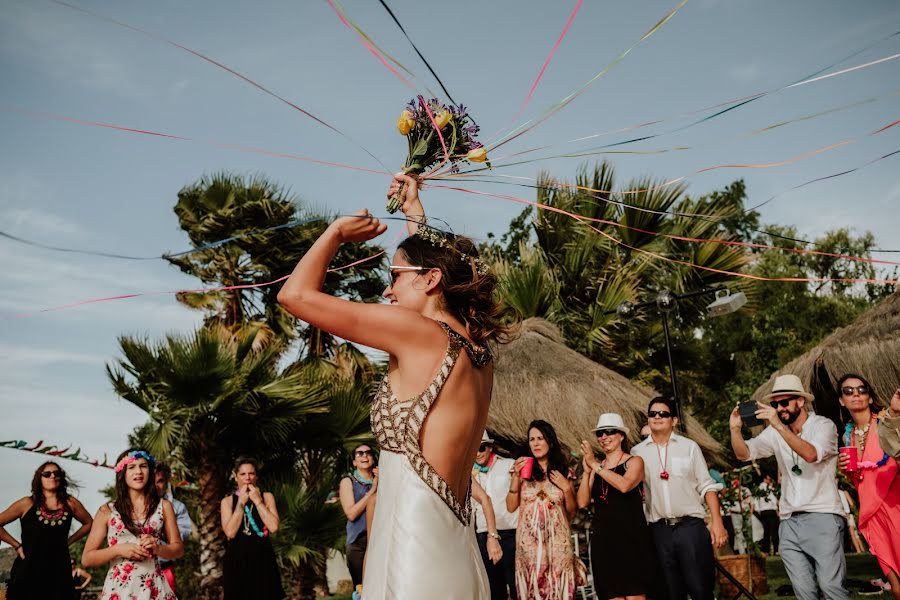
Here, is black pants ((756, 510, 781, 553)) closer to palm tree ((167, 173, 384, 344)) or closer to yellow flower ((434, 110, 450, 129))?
palm tree ((167, 173, 384, 344))

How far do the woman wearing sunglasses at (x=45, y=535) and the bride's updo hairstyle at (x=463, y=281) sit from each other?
20.6ft

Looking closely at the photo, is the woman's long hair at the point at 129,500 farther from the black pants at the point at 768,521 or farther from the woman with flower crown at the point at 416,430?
the black pants at the point at 768,521

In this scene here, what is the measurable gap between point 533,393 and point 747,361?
2385 cm

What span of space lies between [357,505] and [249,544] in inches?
46.5

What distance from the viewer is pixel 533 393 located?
13.3 meters

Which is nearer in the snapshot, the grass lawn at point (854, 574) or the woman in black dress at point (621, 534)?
the woman in black dress at point (621, 534)

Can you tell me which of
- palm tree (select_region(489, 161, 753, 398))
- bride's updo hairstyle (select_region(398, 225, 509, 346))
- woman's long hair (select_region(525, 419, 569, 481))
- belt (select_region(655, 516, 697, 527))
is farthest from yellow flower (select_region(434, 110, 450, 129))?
palm tree (select_region(489, 161, 753, 398))

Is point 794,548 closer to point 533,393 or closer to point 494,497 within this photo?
point 494,497

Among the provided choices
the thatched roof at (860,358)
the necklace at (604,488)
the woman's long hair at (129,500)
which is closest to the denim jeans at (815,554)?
the necklace at (604,488)

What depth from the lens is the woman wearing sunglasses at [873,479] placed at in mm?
5605

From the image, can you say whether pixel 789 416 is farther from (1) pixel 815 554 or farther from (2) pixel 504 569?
(2) pixel 504 569

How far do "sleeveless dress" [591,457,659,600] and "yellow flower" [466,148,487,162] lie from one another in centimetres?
397

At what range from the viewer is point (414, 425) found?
7.62 feet

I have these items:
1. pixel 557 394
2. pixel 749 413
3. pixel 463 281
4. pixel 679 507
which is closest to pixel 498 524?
pixel 679 507
